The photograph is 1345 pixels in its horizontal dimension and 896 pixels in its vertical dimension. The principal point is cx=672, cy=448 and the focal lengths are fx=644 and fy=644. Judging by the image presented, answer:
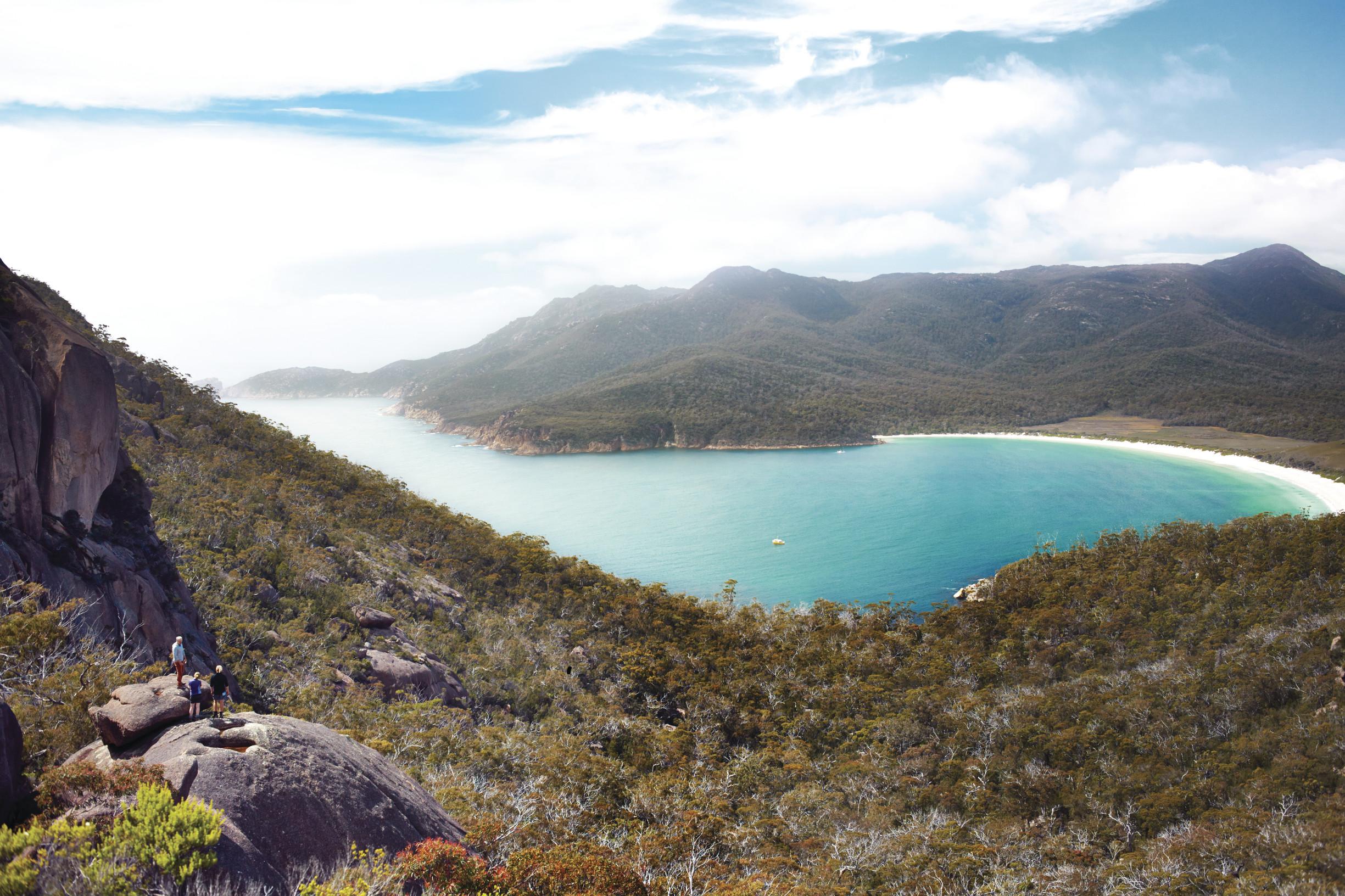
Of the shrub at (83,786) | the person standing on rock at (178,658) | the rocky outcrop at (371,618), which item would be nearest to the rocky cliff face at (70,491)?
the person standing on rock at (178,658)

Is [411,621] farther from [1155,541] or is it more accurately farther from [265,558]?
[1155,541]

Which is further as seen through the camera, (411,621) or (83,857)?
(411,621)

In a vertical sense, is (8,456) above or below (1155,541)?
above

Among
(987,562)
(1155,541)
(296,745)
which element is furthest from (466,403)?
(296,745)

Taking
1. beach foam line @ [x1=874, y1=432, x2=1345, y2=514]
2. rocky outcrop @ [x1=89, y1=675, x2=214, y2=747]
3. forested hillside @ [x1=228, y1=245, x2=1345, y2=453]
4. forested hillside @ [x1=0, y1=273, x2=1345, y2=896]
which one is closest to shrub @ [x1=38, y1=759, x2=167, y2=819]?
rocky outcrop @ [x1=89, y1=675, x2=214, y2=747]

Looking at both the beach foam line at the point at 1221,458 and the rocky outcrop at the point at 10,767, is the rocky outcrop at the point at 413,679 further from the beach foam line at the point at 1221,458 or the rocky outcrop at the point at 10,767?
the beach foam line at the point at 1221,458

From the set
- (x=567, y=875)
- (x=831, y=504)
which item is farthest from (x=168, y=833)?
(x=831, y=504)
